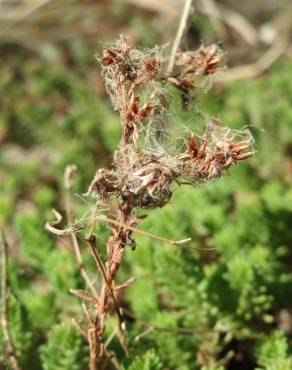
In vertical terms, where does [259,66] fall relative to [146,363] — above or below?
above

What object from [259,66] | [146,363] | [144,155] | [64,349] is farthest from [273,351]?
[259,66]

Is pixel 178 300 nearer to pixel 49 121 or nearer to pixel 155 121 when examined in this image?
pixel 155 121

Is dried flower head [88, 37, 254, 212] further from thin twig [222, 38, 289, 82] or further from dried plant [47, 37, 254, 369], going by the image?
thin twig [222, 38, 289, 82]

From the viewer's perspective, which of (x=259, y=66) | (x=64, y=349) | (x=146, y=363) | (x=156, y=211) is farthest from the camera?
(x=259, y=66)

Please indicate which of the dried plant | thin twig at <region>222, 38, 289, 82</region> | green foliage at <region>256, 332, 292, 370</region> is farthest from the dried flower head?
thin twig at <region>222, 38, 289, 82</region>

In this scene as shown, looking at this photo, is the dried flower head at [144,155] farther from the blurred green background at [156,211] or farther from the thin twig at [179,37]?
the blurred green background at [156,211]

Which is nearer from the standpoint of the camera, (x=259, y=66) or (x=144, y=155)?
(x=144, y=155)

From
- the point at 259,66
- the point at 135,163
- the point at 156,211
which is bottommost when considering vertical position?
the point at 135,163

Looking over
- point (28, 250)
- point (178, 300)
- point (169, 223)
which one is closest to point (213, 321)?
point (178, 300)

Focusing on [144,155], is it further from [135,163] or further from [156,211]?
[156,211]
